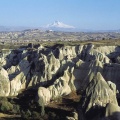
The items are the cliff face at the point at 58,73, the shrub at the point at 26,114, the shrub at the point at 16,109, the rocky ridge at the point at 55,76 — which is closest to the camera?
the shrub at the point at 26,114

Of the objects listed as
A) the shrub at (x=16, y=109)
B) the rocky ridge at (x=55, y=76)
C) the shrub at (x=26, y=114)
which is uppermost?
the rocky ridge at (x=55, y=76)

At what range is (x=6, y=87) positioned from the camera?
47781 mm

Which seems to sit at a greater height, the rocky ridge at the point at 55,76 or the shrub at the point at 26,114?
the rocky ridge at the point at 55,76

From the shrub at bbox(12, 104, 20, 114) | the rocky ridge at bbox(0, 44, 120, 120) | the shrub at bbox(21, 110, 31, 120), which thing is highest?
the rocky ridge at bbox(0, 44, 120, 120)

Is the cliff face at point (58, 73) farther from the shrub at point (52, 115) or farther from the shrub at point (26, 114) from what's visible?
the shrub at point (26, 114)

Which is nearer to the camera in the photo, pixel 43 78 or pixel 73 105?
pixel 73 105

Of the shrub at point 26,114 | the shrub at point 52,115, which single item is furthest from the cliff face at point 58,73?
the shrub at point 26,114

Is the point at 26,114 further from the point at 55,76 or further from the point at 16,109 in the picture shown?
the point at 55,76

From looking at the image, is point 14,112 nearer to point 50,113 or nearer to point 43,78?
point 50,113

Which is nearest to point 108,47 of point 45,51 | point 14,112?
point 45,51

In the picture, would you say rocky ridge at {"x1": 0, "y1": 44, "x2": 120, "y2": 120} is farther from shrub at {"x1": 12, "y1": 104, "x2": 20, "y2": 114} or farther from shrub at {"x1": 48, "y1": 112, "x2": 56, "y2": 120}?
shrub at {"x1": 48, "y1": 112, "x2": 56, "y2": 120}

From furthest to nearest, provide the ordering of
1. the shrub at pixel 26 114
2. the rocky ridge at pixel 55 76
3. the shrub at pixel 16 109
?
1. the rocky ridge at pixel 55 76
2. the shrub at pixel 16 109
3. the shrub at pixel 26 114

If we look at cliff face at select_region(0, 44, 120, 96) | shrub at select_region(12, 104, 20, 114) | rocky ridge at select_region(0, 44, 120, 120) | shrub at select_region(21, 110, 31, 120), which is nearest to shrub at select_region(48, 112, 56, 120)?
shrub at select_region(21, 110, 31, 120)

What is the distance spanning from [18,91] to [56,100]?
21.3 ft
